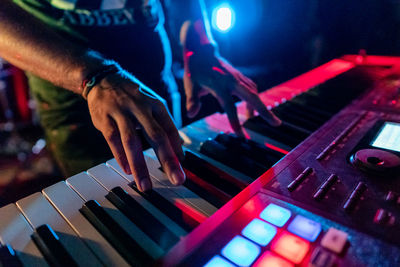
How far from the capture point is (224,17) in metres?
3.20

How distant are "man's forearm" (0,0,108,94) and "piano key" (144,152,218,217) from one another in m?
0.34

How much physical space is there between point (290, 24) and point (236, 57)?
1.25 m

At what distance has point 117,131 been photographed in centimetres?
73

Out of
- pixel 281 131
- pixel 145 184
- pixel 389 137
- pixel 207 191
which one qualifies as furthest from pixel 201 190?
pixel 389 137

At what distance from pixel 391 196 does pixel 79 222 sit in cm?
69

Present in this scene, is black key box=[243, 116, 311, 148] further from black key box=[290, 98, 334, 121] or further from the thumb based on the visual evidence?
the thumb

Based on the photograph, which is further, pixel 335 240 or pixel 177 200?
pixel 177 200

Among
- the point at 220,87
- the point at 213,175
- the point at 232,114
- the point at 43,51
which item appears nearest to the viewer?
the point at 213,175

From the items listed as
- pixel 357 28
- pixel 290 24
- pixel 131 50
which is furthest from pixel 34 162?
pixel 357 28

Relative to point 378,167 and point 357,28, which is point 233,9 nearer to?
point 357,28

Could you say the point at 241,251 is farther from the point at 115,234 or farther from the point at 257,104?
the point at 257,104

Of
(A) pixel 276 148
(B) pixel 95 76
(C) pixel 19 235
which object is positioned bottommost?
(A) pixel 276 148

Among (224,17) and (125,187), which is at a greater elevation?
(224,17)

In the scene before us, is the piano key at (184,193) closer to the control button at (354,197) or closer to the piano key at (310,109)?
the control button at (354,197)
